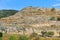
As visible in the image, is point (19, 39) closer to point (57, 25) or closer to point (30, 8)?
point (57, 25)

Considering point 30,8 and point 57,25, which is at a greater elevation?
point 30,8

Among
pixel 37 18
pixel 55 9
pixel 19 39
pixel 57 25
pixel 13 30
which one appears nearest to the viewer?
pixel 19 39

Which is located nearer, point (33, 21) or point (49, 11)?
point (33, 21)

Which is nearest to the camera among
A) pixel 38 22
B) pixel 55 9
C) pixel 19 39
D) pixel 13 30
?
pixel 19 39

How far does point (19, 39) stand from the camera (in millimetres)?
29812

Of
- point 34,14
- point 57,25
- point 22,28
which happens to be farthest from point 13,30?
point 34,14

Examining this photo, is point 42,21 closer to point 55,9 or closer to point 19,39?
point 55,9

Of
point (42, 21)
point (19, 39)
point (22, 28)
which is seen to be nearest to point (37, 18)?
point (42, 21)

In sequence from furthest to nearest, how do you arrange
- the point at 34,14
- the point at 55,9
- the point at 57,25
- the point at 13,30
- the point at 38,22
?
the point at 55,9 → the point at 34,14 → the point at 38,22 → the point at 57,25 → the point at 13,30

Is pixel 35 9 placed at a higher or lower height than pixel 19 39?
higher

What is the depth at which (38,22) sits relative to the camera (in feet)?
216

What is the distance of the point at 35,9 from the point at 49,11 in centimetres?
413

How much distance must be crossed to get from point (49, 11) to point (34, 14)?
6239 millimetres

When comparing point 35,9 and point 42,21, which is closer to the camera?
point 42,21
